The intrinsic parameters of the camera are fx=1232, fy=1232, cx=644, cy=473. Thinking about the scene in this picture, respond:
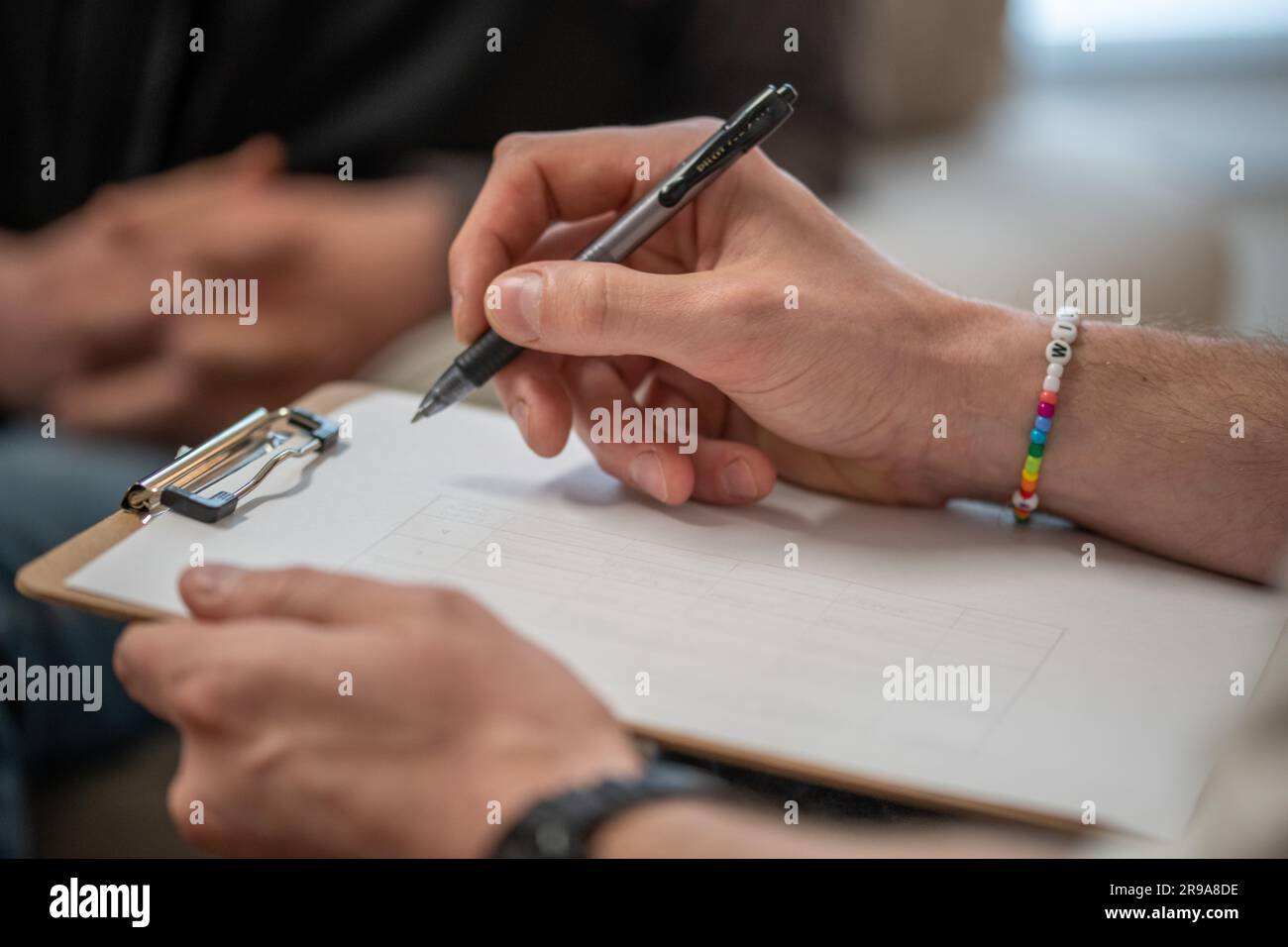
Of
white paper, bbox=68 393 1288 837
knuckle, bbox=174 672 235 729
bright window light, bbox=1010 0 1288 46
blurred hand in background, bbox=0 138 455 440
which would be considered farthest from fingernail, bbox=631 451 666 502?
bright window light, bbox=1010 0 1288 46

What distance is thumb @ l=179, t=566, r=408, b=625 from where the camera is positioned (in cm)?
61

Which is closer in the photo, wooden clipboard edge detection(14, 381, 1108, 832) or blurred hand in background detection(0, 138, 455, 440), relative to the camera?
wooden clipboard edge detection(14, 381, 1108, 832)

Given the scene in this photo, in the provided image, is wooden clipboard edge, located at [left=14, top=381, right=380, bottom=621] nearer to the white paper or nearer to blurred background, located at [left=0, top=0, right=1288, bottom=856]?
the white paper

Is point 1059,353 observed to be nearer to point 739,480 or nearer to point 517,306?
point 739,480

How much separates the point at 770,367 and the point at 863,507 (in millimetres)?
122

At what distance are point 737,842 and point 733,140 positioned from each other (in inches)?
18.9

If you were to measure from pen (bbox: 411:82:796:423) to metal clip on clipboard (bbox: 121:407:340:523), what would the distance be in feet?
0.26

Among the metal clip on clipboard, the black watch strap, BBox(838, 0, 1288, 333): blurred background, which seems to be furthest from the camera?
BBox(838, 0, 1288, 333): blurred background

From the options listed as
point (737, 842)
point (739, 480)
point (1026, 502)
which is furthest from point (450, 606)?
point (1026, 502)

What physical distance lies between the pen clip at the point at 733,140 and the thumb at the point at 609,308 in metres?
0.07

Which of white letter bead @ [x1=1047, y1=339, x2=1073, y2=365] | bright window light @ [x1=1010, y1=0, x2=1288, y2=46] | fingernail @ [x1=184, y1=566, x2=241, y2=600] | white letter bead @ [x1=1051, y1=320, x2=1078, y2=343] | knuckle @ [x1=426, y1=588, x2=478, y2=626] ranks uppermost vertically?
bright window light @ [x1=1010, y1=0, x2=1288, y2=46]

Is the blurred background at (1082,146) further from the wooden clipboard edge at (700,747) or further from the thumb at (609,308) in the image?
the wooden clipboard edge at (700,747)
